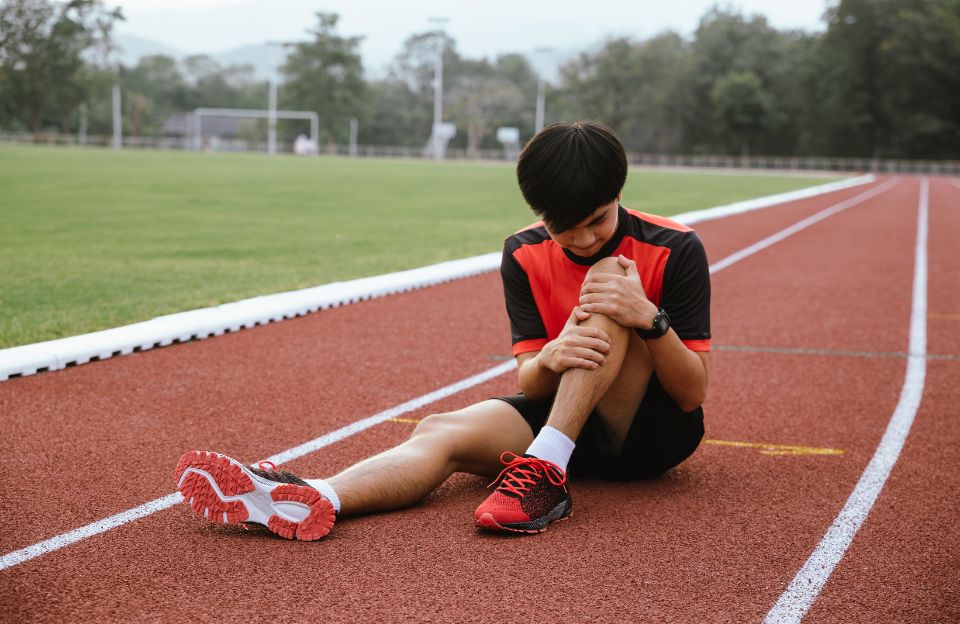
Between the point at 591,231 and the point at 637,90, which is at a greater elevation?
the point at 637,90

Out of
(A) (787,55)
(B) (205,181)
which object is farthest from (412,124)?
(B) (205,181)

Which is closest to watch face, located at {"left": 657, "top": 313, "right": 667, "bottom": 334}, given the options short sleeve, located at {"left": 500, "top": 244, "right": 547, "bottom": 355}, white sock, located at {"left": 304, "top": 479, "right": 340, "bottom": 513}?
short sleeve, located at {"left": 500, "top": 244, "right": 547, "bottom": 355}

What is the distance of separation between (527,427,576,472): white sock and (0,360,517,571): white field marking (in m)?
1.35

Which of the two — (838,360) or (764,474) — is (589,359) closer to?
(764,474)

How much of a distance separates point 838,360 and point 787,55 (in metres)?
97.9

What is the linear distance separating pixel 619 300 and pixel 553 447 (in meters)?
0.55

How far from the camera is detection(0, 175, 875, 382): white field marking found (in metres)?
5.82

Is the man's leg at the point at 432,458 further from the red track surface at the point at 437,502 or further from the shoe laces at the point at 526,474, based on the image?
the shoe laces at the point at 526,474

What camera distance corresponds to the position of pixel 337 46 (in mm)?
98438

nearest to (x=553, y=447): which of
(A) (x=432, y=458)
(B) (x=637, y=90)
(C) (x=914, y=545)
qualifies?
(A) (x=432, y=458)

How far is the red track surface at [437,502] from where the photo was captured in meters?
2.94

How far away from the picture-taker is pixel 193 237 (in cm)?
1345

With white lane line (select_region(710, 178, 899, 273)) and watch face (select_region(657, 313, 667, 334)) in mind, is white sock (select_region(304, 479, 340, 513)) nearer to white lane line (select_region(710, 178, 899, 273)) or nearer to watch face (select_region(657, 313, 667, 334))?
watch face (select_region(657, 313, 667, 334))

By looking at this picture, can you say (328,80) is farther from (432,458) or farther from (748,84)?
(432,458)
